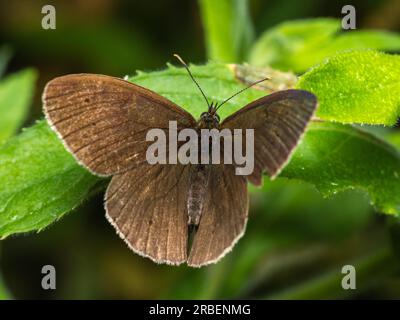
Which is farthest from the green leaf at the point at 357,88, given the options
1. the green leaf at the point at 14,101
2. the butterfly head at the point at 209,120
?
the green leaf at the point at 14,101

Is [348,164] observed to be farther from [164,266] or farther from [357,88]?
[164,266]

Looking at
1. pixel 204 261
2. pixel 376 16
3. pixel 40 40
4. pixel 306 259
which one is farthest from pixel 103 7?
pixel 204 261

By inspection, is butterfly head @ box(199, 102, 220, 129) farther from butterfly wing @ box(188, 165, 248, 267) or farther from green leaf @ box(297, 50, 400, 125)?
green leaf @ box(297, 50, 400, 125)

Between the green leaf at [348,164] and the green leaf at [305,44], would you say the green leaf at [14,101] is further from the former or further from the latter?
the green leaf at [348,164]

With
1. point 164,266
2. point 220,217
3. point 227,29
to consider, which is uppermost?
point 227,29

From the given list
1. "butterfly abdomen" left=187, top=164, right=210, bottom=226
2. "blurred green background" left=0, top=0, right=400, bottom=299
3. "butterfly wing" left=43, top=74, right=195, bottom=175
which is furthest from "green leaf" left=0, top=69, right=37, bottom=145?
"butterfly abdomen" left=187, top=164, right=210, bottom=226

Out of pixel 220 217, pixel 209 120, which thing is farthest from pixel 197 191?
pixel 209 120
